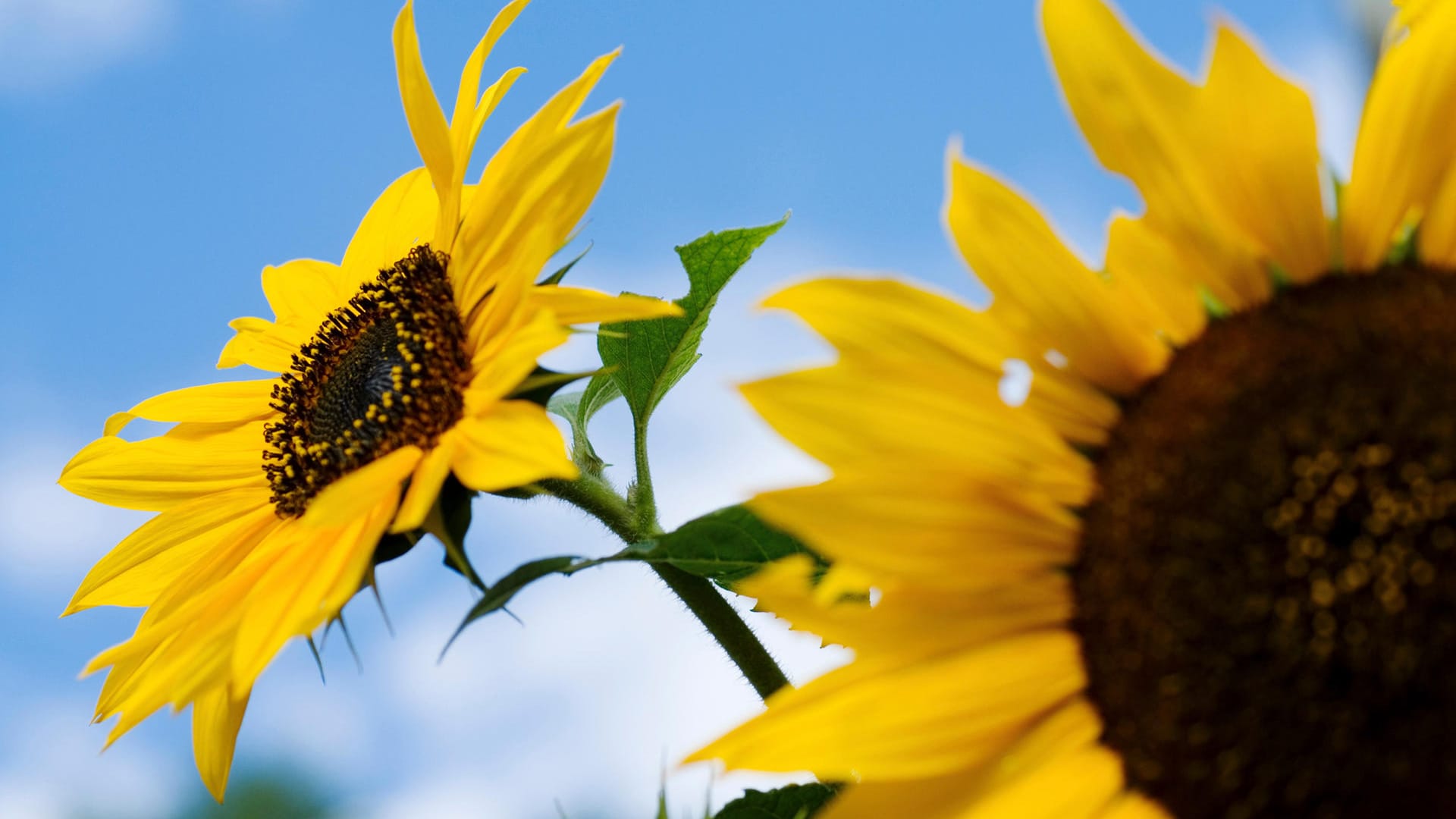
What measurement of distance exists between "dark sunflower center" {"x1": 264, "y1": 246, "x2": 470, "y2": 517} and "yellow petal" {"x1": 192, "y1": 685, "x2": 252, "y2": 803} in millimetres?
279

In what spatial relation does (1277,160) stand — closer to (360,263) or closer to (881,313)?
(881,313)

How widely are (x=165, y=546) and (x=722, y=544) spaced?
3.29 ft

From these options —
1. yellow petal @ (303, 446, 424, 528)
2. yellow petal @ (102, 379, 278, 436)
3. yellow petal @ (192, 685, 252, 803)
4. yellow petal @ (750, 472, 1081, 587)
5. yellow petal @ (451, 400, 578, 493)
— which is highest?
yellow petal @ (102, 379, 278, 436)

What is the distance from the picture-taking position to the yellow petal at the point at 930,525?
1127mm

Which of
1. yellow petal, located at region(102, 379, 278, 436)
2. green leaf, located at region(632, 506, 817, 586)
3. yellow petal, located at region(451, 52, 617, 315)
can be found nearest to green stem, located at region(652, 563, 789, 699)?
green leaf, located at region(632, 506, 817, 586)

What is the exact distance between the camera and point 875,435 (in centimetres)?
115

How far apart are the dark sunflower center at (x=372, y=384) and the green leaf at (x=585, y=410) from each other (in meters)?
0.24

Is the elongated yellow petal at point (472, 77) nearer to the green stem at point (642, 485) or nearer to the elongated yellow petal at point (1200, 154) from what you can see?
the green stem at point (642, 485)

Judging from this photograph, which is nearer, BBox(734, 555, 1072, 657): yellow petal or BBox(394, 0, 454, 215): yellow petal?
BBox(734, 555, 1072, 657): yellow petal

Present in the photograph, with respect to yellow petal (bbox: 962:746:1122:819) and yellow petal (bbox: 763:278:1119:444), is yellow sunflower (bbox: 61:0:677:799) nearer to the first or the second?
yellow petal (bbox: 763:278:1119:444)

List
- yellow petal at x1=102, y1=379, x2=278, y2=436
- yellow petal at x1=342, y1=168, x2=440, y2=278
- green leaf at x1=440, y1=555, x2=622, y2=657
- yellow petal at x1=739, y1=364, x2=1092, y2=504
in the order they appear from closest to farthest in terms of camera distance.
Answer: yellow petal at x1=739, y1=364, x2=1092, y2=504 → green leaf at x1=440, y1=555, x2=622, y2=657 → yellow petal at x1=102, y1=379, x2=278, y2=436 → yellow petal at x1=342, y1=168, x2=440, y2=278

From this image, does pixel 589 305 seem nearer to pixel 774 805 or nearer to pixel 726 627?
Answer: pixel 726 627

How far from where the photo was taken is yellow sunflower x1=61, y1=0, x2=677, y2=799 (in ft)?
4.78

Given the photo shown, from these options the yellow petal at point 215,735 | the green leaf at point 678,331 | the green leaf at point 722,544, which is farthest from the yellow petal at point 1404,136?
the yellow petal at point 215,735
